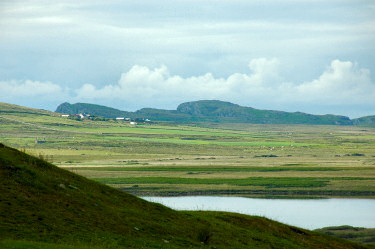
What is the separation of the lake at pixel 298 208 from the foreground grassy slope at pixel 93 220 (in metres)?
33.9

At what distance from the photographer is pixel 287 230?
124ft

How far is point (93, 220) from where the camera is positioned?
85.6 feet

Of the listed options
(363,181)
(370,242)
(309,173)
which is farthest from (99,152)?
(370,242)

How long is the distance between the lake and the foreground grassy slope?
33.9 metres

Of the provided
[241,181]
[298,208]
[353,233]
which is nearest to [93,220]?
[353,233]

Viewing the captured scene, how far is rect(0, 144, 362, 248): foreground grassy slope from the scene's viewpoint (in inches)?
906

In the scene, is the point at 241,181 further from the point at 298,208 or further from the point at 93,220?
the point at 93,220

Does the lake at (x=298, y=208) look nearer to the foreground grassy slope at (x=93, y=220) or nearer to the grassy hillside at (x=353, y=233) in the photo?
the grassy hillside at (x=353, y=233)

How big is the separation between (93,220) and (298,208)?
6364cm

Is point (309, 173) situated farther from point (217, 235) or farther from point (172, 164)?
point (217, 235)

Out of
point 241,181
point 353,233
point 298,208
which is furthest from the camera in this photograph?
point 241,181

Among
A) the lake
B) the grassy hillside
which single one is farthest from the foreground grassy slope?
the lake

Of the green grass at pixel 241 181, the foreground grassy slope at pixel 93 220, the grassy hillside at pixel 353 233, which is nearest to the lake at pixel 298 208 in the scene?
the grassy hillside at pixel 353 233

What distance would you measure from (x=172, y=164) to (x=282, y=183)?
46.5 m
